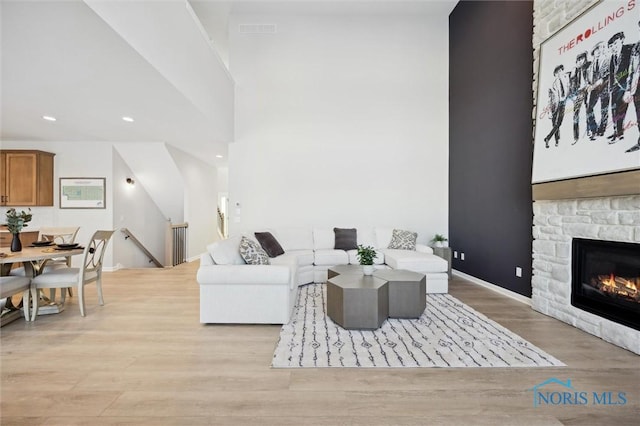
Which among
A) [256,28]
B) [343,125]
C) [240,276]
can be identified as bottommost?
[240,276]

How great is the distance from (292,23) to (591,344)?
659cm

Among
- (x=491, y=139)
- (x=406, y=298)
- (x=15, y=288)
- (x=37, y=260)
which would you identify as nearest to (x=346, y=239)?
(x=406, y=298)

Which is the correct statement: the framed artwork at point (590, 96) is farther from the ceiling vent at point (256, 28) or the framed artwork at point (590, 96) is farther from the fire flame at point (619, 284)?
the ceiling vent at point (256, 28)

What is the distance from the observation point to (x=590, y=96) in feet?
9.06

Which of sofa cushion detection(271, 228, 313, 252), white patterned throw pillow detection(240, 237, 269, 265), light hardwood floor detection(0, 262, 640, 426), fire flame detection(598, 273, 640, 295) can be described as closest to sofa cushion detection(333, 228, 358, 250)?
sofa cushion detection(271, 228, 313, 252)

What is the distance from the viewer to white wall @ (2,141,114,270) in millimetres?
5738

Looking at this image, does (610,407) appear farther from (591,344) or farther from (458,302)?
(458,302)

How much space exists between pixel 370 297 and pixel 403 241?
96.4 inches

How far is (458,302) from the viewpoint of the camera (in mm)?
3719

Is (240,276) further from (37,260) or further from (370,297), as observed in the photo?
(37,260)

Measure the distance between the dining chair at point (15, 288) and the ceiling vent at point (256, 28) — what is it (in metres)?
5.31

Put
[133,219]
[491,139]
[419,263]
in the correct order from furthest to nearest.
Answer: [133,219]
[491,139]
[419,263]

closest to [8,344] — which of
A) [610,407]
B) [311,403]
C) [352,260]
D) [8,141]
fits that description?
[311,403]

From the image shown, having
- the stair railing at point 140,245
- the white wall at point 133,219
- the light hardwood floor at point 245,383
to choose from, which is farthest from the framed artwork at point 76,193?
the light hardwood floor at point 245,383
